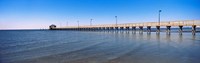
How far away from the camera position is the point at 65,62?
11172mm

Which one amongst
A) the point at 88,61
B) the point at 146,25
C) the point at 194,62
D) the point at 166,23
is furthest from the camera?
the point at 146,25

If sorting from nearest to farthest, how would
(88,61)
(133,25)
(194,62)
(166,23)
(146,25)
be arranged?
(194,62), (88,61), (166,23), (146,25), (133,25)

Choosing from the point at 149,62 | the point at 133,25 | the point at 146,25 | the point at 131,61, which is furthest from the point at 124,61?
the point at 133,25

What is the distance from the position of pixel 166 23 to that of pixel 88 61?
32.2 metres

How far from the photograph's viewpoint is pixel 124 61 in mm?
11219

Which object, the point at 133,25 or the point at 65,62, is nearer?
the point at 65,62

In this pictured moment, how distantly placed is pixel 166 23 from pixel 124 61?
31.7m

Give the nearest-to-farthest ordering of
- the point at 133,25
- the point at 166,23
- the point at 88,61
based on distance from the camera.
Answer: the point at 88,61 → the point at 166,23 → the point at 133,25

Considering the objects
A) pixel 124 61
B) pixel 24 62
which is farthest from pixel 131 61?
pixel 24 62

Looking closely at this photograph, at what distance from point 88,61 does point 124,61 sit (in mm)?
1777

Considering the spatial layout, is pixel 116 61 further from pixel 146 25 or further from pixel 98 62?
pixel 146 25

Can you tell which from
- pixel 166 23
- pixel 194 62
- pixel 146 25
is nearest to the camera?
pixel 194 62

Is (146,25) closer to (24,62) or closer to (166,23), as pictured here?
(166,23)

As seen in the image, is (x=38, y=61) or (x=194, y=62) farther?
(x=38, y=61)
